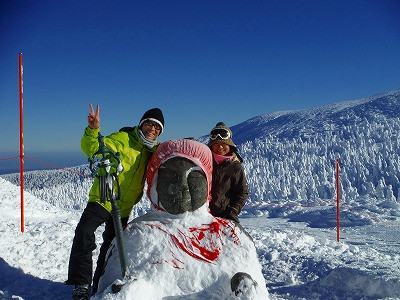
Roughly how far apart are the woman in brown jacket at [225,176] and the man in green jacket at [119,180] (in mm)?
614

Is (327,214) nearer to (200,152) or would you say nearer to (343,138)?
(200,152)

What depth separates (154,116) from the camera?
10.3 ft

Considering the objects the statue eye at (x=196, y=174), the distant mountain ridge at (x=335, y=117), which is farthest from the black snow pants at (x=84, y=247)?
the distant mountain ridge at (x=335, y=117)

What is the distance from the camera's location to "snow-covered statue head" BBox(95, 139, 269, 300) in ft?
7.98

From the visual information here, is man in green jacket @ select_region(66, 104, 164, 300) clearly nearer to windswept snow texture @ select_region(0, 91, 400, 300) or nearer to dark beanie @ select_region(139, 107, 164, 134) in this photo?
dark beanie @ select_region(139, 107, 164, 134)

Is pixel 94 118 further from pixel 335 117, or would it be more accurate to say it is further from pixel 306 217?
pixel 335 117

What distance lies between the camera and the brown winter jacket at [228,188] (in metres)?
3.39

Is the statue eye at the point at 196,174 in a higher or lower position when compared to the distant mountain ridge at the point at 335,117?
lower

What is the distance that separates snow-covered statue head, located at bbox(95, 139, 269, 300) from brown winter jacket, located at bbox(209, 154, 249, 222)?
482 millimetres

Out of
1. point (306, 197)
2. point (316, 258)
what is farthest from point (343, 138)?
point (316, 258)

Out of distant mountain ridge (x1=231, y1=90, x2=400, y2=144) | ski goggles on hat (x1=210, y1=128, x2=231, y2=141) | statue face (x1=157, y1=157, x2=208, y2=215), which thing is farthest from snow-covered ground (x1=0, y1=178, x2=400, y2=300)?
distant mountain ridge (x1=231, y1=90, x2=400, y2=144)

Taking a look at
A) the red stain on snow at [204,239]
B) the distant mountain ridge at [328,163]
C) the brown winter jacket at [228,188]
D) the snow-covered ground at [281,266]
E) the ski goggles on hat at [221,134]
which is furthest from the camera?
the distant mountain ridge at [328,163]

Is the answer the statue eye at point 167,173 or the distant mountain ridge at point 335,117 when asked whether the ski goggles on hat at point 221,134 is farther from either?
the distant mountain ridge at point 335,117

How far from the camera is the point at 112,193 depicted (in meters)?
2.41
